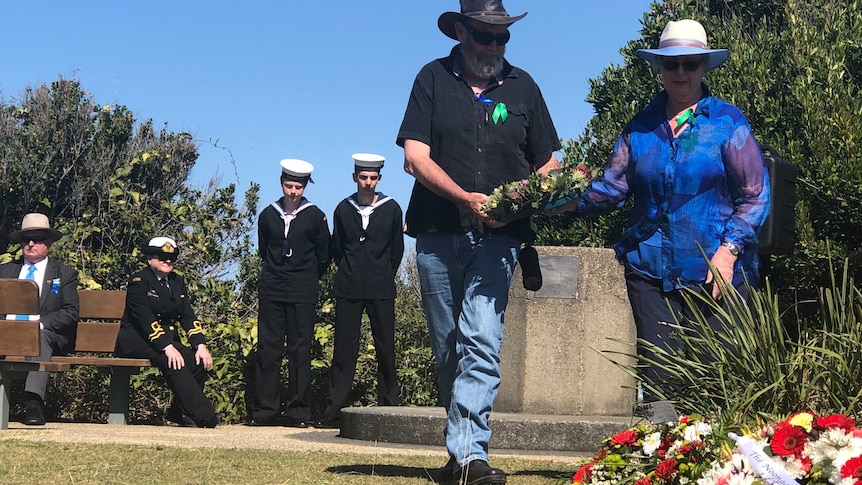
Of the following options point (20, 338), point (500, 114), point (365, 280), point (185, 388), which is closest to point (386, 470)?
point (500, 114)

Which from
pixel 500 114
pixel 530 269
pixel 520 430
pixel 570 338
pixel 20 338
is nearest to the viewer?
pixel 500 114

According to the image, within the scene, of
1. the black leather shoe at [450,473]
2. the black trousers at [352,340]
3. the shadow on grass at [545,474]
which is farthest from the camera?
the black trousers at [352,340]

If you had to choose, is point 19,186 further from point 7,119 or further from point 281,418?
point 281,418

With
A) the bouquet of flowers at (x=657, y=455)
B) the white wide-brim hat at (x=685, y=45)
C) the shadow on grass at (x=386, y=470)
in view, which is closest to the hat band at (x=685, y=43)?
the white wide-brim hat at (x=685, y=45)

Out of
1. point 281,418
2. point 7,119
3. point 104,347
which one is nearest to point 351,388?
point 281,418

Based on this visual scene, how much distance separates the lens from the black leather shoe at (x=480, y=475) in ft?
17.4

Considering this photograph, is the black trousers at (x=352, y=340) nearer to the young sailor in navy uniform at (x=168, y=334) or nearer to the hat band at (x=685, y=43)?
the young sailor in navy uniform at (x=168, y=334)

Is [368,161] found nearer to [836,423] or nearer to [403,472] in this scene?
[403,472]

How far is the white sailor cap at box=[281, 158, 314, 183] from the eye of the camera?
1111 centimetres

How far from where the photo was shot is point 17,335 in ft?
30.8

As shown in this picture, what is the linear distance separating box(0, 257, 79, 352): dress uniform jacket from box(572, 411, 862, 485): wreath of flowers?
7129 mm

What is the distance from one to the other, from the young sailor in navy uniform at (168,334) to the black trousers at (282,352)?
455mm

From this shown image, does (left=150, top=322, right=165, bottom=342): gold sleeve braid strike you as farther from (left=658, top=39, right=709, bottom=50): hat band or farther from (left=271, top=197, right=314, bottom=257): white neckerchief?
(left=658, top=39, right=709, bottom=50): hat band

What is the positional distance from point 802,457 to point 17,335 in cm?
721
